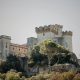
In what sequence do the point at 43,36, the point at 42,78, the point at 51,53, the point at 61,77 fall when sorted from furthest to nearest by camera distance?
the point at 43,36
the point at 51,53
the point at 42,78
the point at 61,77

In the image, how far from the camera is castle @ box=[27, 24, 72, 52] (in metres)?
65.2

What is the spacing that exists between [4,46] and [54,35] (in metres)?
9.39

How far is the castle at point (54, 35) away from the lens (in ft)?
214

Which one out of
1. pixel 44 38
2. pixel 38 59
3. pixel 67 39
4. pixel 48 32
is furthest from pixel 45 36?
pixel 38 59

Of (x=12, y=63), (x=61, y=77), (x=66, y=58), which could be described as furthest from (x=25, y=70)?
(x=61, y=77)

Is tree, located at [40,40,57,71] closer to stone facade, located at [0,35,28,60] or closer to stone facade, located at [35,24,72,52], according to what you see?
stone facade, located at [0,35,28,60]

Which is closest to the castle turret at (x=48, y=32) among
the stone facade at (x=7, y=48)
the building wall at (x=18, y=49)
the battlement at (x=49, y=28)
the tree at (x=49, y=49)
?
the battlement at (x=49, y=28)

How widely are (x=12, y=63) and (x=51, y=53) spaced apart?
5.86 m

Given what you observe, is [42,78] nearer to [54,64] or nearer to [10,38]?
[54,64]

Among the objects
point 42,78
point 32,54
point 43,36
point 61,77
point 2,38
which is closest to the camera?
point 61,77

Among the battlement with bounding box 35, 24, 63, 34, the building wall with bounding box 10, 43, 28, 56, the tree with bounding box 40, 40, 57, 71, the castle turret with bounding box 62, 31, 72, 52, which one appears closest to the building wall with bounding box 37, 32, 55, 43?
the battlement with bounding box 35, 24, 63, 34

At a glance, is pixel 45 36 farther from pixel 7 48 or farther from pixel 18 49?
pixel 7 48

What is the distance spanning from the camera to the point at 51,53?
167 feet

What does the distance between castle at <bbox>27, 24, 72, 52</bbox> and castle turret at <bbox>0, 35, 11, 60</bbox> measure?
535cm
